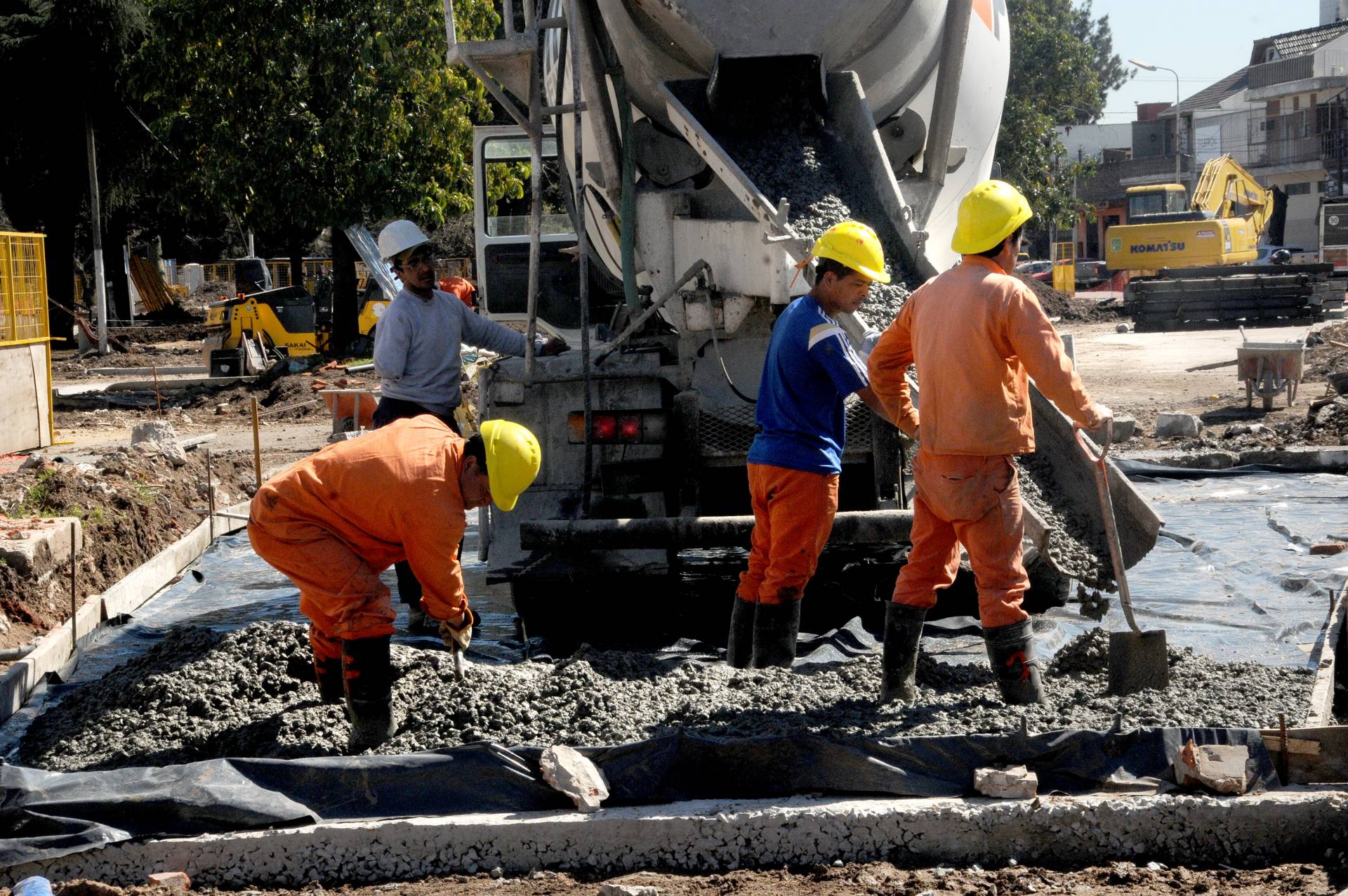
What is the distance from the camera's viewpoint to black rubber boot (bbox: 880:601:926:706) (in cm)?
432

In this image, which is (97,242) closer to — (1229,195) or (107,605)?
(107,605)

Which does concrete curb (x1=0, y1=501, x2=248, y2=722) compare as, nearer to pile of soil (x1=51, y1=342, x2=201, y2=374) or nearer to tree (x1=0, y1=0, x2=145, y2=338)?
pile of soil (x1=51, y1=342, x2=201, y2=374)

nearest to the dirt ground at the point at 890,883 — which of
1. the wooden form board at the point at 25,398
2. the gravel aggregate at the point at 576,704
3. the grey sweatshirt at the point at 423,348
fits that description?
the gravel aggregate at the point at 576,704

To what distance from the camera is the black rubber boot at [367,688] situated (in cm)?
400

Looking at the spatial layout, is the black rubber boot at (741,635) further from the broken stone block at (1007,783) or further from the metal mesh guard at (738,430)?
the broken stone block at (1007,783)

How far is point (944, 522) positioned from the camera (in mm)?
4281

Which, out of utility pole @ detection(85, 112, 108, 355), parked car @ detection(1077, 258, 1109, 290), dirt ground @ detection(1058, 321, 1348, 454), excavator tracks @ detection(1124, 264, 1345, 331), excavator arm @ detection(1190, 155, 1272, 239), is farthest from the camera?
parked car @ detection(1077, 258, 1109, 290)

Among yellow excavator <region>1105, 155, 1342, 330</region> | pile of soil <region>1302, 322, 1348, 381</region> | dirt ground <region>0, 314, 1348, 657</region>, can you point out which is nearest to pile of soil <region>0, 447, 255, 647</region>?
dirt ground <region>0, 314, 1348, 657</region>

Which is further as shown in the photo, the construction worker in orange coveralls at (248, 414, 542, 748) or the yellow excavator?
the yellow excavator

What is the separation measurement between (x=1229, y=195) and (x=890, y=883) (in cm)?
2935

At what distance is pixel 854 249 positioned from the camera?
4.55m

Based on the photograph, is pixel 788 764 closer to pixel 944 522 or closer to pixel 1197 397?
pixel 944 522

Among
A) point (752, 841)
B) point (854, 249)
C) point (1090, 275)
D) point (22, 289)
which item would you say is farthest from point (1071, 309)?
point (752, 841)

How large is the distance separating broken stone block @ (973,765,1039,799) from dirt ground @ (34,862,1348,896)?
0.19 m
